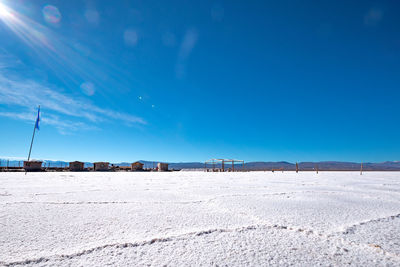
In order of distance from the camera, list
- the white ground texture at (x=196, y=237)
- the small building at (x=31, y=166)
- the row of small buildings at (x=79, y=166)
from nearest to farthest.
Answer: the white ground texture at (x=196, y=237) < the small building at (x=31, y=166) < the row of small buildings at (x=79, y=166)

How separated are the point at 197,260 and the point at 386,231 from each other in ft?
5.01

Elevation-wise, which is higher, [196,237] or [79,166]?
[79,166]

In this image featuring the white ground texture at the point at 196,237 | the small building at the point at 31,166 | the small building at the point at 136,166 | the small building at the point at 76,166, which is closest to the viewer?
the white ground texture at the point at 196,237

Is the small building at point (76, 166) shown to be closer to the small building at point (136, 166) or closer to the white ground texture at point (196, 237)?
the small building at point (136, 166)

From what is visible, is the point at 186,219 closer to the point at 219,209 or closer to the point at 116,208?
the point at 219,209

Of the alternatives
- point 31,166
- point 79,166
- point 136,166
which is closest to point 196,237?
point 31,166

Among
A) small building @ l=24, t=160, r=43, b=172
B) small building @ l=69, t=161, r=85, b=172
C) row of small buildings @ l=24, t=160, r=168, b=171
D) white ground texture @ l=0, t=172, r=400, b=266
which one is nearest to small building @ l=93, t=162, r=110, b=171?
row of small buildings @ l=24, t=160, r=168, b=171

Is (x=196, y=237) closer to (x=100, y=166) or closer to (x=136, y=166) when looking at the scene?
(x=100, y=166)

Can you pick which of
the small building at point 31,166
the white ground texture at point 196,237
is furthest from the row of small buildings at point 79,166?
the white ground texture at point 196,237

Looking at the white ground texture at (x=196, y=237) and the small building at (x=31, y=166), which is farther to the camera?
the small building at (x=31, y=166)

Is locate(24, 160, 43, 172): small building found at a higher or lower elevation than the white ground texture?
higher

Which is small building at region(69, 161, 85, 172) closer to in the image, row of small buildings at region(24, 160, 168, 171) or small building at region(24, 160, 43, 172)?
row of small buildings at region(24, 160, 168, 171)

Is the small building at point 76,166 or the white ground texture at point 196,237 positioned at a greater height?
the small building at point 76,166

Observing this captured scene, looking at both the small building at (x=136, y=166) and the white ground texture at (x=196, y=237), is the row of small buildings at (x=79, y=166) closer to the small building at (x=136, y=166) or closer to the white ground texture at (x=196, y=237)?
the small building at (x=136, y=166)
